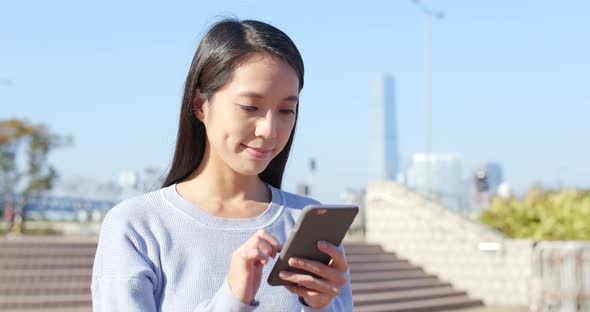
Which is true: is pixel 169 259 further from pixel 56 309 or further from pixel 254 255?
pixel 56 309

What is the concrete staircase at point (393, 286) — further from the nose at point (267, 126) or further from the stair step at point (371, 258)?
the nose at point (267, 126)

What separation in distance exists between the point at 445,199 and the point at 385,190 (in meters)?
2.64

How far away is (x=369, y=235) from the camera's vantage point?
18656 mm

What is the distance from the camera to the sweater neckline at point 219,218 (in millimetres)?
2104

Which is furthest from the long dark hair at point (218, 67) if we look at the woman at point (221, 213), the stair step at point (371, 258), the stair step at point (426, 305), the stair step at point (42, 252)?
the stair step at point (371, 258)

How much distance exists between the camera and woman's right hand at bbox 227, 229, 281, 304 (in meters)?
1.79

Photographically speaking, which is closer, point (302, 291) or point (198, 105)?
point (302, 291)

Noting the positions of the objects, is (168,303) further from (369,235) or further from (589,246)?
(369,235)

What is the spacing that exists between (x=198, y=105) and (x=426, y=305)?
13215 millimetres

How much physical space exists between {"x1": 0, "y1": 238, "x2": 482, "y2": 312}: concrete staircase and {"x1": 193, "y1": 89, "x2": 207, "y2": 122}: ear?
9.34 metres

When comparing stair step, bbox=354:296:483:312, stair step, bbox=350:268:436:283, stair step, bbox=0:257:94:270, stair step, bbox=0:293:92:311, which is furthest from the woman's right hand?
stair step, bbox=350:268:436:283

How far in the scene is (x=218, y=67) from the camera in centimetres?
209

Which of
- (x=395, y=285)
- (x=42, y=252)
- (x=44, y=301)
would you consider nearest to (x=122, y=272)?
(x=44, y=301)

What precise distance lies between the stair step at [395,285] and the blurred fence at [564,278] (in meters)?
2.43
